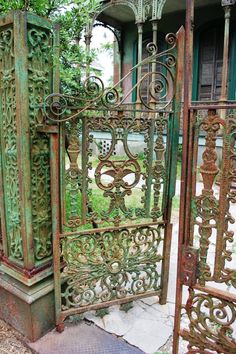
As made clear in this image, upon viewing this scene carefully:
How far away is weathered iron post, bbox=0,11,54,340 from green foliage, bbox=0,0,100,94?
367 mm

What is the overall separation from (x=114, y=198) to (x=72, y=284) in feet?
2.06

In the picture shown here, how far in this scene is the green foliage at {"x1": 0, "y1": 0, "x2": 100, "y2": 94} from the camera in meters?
1.93

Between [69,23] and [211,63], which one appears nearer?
[69,23]

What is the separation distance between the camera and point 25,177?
5.67ft

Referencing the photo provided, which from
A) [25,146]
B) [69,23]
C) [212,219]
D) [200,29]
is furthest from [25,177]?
[200,29]

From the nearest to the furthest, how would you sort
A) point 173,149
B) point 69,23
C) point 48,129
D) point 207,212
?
point 207,212
point 48,129
point 173,149
point 69,23

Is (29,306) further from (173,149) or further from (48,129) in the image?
(173,149)

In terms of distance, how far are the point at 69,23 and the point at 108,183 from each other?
4.08ft

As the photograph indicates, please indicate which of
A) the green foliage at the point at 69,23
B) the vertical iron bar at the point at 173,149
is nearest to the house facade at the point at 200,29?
the green foliage at the point at 69,23

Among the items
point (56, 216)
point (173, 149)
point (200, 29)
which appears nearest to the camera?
point (56, 216)

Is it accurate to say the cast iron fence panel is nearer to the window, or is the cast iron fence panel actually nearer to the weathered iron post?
the weathered iron post

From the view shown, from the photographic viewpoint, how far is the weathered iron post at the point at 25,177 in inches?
64.3

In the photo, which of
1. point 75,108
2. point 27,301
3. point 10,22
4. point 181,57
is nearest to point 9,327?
point 27,301

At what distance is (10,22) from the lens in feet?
5.22
